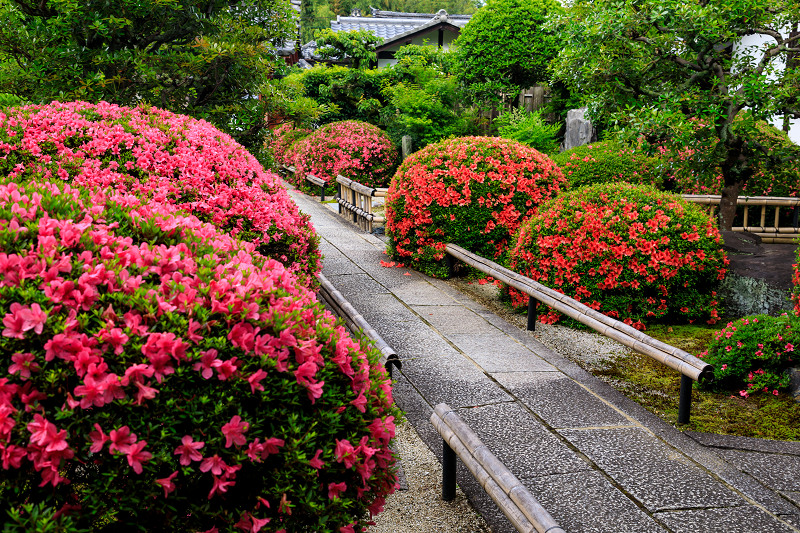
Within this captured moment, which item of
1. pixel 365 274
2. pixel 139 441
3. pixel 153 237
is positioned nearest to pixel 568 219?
pixel 365 274

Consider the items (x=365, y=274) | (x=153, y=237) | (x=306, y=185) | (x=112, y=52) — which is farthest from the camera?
(x=306, y=185)

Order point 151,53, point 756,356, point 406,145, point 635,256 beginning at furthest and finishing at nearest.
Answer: point 406,145 → point 151,53 → point 635,256 → point 756,356

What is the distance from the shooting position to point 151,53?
22.2 feet

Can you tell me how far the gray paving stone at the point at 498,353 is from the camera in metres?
5.31

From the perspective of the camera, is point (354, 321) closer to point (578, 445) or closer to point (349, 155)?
point (578, 445)

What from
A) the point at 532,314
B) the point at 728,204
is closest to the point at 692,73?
the point at 728,204

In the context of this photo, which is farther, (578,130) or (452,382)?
(578,130)

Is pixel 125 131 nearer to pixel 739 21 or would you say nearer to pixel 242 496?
pixel 242 496

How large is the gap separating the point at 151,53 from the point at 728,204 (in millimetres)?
7466

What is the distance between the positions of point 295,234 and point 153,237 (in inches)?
107

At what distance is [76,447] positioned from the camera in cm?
185

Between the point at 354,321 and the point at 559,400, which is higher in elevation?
the point at 354,321

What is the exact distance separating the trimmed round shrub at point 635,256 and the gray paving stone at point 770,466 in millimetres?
2546

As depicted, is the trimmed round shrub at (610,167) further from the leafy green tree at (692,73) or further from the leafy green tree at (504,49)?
the leafy green tree at (504,49)
